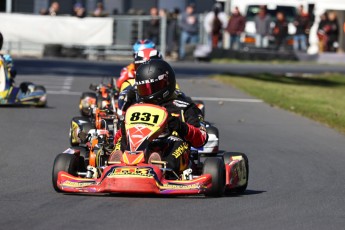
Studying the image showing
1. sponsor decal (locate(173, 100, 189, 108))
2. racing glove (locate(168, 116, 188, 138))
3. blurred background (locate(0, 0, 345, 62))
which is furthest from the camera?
blurred background (locate(0, 0, 345, 62))

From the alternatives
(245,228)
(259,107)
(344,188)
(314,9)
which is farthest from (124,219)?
(314,9)

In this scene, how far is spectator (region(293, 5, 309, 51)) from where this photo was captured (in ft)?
122

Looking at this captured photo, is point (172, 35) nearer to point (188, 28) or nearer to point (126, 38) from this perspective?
point (188, 28)

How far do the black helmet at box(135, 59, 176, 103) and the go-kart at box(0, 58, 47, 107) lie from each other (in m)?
8.45

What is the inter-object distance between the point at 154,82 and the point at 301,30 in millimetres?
28205

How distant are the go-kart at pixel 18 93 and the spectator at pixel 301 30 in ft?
65.6

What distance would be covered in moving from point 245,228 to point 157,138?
2098mm

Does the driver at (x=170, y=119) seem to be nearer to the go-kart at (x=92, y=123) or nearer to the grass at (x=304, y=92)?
the go-kart at (x=92, y=123)

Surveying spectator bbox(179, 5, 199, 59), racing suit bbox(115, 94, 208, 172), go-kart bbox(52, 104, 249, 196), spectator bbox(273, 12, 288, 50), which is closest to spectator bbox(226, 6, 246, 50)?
spectator bbox(179, 5, 199, 59)

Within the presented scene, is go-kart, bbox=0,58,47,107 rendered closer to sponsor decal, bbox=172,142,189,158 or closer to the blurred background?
sponsor decal, bbox=172,142,189,158

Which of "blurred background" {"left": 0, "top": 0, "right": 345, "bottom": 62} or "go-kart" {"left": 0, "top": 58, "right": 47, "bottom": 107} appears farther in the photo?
"blurred background" {"left": 0, "top": 0, "right": 345, "bottom": 62}

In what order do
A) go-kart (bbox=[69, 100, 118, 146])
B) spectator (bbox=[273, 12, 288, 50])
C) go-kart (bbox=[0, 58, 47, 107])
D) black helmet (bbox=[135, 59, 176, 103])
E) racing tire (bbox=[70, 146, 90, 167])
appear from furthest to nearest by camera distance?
1. spectator (bbox=[273, 12, 288, 50])
2. go-kart (bbox=[0, 58, 47, 107])
3. go-kart (bbox=[69, 100, 118, 146])
4. black helmet (bbox=[135, 59, 176, 103])
5. racing tire (bbox=[70, 146, 90, 167])

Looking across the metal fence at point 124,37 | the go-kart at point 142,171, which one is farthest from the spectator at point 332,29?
the go-kart at point 142,171

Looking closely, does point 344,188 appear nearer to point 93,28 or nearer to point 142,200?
point 142,200
